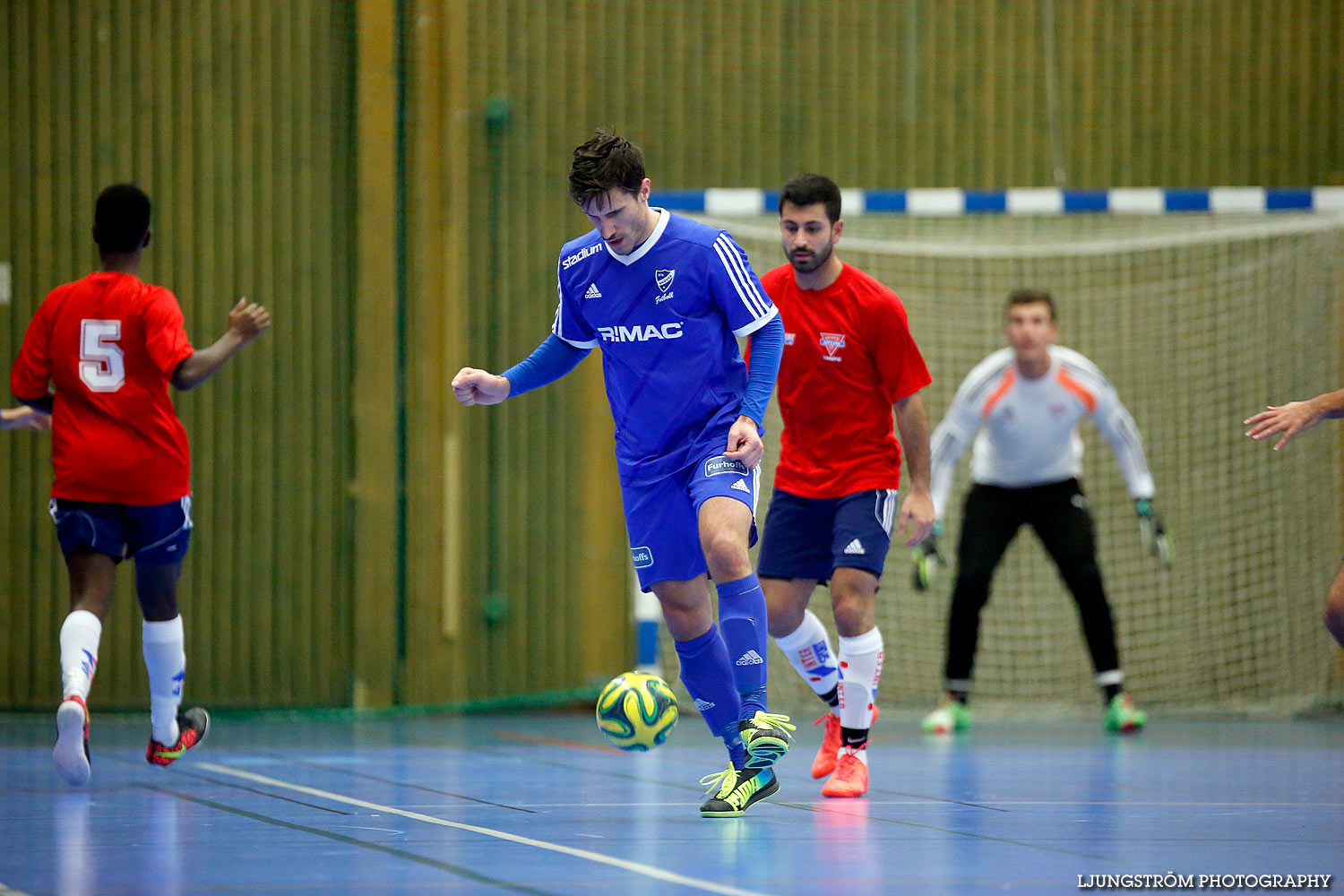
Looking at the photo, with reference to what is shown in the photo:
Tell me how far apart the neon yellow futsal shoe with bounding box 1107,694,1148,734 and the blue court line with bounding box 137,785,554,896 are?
4.91 meters

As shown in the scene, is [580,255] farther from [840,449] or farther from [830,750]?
[830,750]

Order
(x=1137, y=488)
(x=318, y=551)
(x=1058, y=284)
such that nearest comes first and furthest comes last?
1. (x=1137, y=488)
2. (x=318, y=551)
3. (x=1058, y=284)

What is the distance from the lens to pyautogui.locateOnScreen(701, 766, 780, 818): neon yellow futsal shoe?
16.0ft

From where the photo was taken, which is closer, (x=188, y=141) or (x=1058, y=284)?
(x=188, y=141)

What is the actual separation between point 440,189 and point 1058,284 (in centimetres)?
394

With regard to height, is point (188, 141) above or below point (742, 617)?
above

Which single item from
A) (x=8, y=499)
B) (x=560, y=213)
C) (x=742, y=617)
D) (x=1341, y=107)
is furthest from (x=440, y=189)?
(x=1341, y=107)

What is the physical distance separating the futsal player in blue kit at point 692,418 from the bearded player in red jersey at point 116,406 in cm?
153

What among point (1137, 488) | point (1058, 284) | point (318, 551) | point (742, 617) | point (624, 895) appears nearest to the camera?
point (624, 895)

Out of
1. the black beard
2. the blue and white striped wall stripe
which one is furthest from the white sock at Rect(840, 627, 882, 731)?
the blue and white striped wall stripe

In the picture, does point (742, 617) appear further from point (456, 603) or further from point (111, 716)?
point (111, 716)

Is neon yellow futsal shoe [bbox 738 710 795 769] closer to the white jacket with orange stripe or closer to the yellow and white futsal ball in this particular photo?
the yellow and white futsal ball

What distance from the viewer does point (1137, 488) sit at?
8.40 meters

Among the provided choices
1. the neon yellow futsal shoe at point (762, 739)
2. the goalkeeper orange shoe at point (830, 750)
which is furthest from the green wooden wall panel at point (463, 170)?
the neon yellow futsal shoe at point (762, 739)
